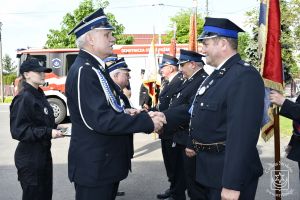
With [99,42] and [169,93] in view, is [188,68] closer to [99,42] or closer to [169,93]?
[169,93]

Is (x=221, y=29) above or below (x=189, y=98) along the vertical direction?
above

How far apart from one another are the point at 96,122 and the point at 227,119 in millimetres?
934

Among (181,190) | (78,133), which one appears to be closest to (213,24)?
(78,133)

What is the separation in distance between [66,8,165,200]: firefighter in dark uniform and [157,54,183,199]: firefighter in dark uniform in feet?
7.97

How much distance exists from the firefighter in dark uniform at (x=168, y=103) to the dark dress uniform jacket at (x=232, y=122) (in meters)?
2.31

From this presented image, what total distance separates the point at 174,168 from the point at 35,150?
251 centimetres

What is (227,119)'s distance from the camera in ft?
9.14

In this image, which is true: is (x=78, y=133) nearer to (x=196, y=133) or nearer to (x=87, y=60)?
(x=87, y=60)

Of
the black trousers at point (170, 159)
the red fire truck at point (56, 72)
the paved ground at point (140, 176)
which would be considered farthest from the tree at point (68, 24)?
the black trousers at point (170, 159)

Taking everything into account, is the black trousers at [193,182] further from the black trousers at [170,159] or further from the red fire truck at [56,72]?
the red fire truck at [56,72]

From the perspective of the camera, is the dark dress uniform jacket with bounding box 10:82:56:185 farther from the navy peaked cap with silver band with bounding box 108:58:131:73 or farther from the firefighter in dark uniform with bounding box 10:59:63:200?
the navy peaked cap with silver band with bounding box 108:58:131:73

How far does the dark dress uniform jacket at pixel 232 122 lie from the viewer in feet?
8.72

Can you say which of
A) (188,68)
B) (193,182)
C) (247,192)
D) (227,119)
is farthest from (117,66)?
(247,192)

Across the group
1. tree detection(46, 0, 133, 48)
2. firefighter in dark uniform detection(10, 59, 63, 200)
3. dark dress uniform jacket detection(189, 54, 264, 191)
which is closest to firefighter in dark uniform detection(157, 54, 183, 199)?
firefighter in dark uniform detection(10, 59, 63, 200)
